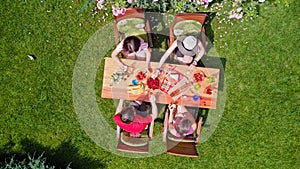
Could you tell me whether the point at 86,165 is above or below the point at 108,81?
below

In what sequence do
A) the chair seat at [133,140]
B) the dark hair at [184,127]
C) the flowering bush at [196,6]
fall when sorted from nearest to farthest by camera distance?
the dark hair at [184,127] → the chair seat at [133,140] → the flowering bush at [196,6]

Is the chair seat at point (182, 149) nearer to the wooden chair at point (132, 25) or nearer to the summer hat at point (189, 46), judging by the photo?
the summer hat at point (189, 46)

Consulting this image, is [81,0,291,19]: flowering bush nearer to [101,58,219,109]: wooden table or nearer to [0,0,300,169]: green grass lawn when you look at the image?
[0,0,300,169]: green grass lawn

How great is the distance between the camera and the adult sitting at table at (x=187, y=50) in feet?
20.0

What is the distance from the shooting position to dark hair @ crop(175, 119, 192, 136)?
6.21 m

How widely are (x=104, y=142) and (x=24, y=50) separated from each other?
2.32 m

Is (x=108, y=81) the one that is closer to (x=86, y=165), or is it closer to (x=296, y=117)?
(x=86, y=165)

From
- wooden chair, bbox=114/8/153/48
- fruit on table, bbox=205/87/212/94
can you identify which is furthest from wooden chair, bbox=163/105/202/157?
wooden chair, bbox=114/8/153/48

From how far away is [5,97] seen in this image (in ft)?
23.7

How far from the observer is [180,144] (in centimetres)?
645

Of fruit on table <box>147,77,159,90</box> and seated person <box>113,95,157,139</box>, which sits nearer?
seated person <box>113,95,157,139</box>

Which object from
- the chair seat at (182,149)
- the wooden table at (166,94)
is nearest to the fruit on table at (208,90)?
the wooden table at (166,94)

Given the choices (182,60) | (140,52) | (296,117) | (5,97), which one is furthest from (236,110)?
(5,97)

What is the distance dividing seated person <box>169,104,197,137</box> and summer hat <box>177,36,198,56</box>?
0.95 metres
